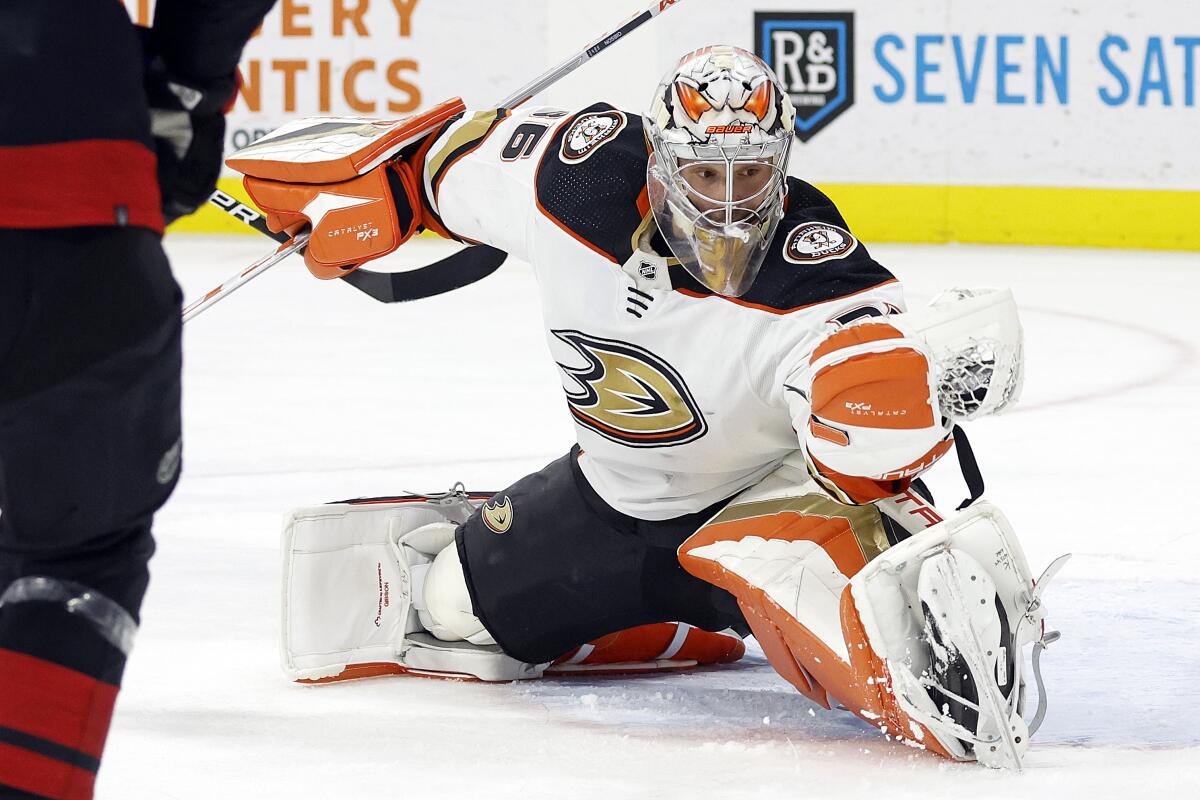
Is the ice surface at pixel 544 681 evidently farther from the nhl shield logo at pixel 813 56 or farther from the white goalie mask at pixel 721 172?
the nhl shield logo at pixel 813 56

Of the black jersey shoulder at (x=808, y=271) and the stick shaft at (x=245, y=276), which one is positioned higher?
the black jersey shoulder at (x=808, y=271)

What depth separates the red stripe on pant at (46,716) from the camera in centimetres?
129

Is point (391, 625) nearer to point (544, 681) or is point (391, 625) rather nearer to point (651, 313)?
point (544, 681)

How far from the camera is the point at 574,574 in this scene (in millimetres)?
2314

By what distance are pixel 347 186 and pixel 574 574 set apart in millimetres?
606

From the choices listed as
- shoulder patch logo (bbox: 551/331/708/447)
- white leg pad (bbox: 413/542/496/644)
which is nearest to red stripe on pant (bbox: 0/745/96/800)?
shoulder patch logo (bbox: 551/331/708/447)

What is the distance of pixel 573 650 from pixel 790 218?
0.64 meters

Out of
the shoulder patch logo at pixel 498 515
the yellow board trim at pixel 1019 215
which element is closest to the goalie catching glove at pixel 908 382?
the shoulder patch logo at pixel 498 515

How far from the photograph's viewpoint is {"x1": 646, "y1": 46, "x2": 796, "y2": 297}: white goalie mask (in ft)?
6.76

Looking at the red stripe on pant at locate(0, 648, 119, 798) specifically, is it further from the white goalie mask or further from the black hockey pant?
the white goalie mask

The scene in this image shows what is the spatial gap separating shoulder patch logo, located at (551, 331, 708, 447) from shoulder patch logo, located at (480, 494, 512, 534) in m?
0.23

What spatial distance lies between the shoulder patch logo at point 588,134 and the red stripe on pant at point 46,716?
112 centimetres

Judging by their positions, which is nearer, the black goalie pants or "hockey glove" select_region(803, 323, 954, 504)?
"hockey glove" select_region(803, 323, 954, 504)

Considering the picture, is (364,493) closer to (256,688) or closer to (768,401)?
(256,688)
